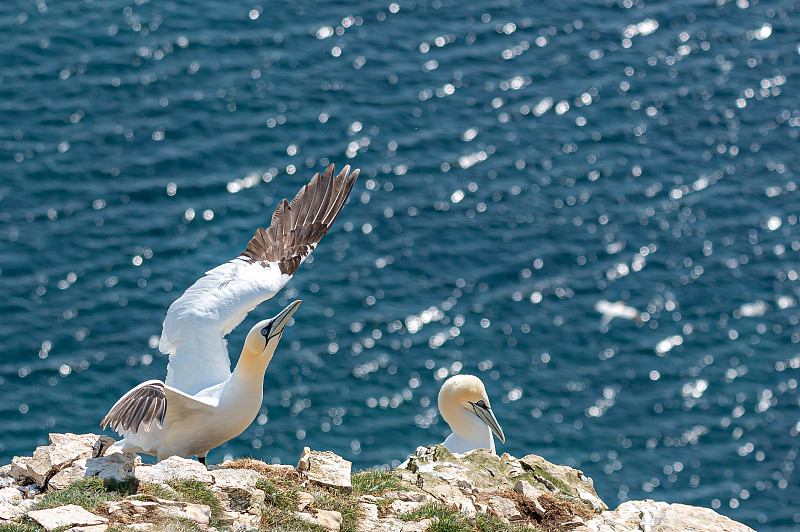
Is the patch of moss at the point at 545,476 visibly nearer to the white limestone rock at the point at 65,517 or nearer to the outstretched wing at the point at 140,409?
the outstretched wing at the point at 140,409

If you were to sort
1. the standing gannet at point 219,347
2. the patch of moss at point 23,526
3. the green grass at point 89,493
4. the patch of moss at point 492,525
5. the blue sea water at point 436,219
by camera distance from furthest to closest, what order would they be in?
the blue sea water at point 436,219 < the standing gannet at point 219,347 < the patch of moss at point 492,525 < the green grass at point 89,493 < the patch of moss at point 23,526

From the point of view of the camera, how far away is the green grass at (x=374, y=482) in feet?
43.1

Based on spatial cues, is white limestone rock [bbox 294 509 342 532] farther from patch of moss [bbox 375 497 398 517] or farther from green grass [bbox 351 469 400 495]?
green grass [bbox 351 469 400 495]

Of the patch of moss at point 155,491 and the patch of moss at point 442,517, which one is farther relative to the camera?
the patch of moss at point 442,517

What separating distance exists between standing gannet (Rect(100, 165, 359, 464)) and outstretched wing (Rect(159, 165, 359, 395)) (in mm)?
13

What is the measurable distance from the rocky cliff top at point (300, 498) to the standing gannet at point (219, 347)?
21.9 inches

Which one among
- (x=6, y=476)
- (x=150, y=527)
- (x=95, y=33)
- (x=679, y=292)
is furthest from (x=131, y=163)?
(x=150, y=527)

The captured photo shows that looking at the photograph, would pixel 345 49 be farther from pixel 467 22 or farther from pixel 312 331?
pixel 312 331

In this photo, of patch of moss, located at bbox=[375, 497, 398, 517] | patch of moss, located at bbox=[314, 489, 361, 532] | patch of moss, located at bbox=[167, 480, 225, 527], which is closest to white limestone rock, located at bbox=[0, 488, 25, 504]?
patch of moss, located at bbox=[167, 480, 225, 527]

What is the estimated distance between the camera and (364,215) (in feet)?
118

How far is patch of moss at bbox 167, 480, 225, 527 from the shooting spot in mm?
11617

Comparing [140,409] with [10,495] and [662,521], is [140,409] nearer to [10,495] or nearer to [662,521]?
[10,495]

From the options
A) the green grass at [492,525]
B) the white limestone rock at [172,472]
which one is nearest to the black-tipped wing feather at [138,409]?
the white limestone rock at [172,472]

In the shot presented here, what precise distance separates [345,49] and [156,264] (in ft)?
43.5
